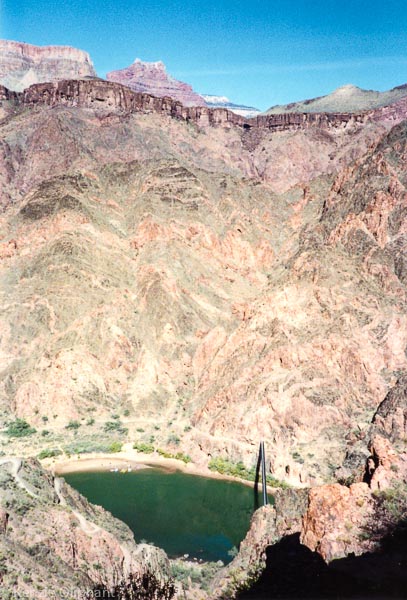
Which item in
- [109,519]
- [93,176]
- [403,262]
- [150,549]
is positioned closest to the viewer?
[150,549]

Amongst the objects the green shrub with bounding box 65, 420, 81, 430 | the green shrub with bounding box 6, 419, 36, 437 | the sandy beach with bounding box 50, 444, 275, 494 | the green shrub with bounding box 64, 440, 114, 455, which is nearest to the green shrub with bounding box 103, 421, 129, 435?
the green shrub with bounding box 64, 440, 114, 455

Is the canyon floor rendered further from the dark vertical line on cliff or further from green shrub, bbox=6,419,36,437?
the dark vertical line on cliff

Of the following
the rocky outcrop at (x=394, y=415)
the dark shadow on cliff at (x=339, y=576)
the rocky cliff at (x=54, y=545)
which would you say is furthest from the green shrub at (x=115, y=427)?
the dark shadow on cliff at (x=339, y=576)

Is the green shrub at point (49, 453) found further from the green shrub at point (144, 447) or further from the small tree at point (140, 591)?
the small tree at point (140, 591)

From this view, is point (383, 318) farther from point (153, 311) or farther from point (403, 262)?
point (153, 311)

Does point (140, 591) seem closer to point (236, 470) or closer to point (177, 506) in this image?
point (177, 506)

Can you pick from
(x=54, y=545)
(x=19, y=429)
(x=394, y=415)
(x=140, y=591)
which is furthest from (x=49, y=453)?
(x=140, y=591)

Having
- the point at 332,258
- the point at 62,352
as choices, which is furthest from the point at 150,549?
the point at 332,258
